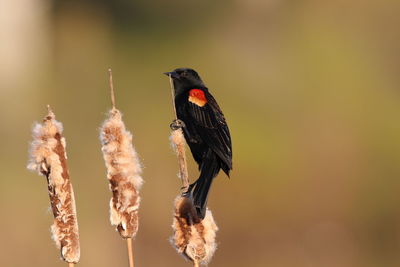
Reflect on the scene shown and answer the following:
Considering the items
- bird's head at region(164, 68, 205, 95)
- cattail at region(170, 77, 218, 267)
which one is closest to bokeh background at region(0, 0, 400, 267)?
bird's head at region(164, 68, 205, 95)

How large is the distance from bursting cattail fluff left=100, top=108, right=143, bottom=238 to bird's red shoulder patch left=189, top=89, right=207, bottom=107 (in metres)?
0.88

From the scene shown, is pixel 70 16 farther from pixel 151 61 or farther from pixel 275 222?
pixel 275 222

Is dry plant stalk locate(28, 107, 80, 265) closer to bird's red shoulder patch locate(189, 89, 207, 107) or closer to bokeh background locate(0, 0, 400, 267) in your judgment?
bird's red shoulder patch locate(189, 89, 207, 107)

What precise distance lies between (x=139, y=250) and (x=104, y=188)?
91 cm

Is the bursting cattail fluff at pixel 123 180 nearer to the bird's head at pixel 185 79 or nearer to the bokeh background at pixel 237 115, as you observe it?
the bird's head at pixel 185 79

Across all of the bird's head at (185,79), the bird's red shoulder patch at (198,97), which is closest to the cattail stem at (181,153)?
the bird's red shoulder patch at (198,97)

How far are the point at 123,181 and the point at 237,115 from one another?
631 centimetres

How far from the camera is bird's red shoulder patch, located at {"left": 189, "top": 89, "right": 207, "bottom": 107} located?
3.01m

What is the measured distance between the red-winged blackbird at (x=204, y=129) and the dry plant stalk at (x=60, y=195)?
0.70 meters

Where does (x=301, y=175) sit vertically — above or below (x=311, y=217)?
above

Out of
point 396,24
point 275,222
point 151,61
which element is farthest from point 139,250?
point 396,24

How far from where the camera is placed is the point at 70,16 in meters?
11.7

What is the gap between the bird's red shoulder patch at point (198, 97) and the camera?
3006 mm

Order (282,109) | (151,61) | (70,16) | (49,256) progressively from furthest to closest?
1. (70,16)
2. (151,61)
3. (282,109)
4. (49,256)
